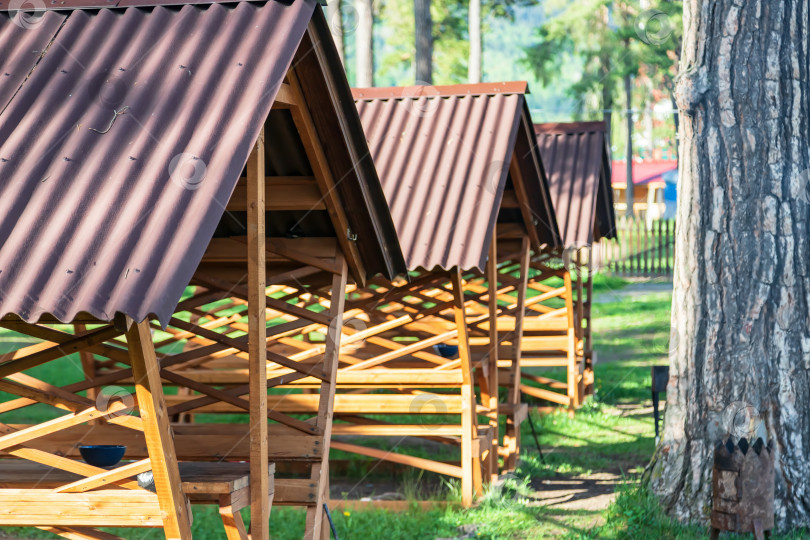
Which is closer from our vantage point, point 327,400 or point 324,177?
point 324,177

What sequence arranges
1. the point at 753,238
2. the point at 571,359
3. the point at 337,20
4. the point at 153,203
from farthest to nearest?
the point at 337,20 < the point at 571,359 < the point at 753,238 < the point at 153,203

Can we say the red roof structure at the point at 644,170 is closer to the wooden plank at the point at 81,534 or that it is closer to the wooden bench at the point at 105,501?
the wooden plank at the point at 81,534

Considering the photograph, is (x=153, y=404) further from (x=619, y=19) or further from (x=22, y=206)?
(x=619, y=19)

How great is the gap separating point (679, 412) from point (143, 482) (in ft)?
14.7

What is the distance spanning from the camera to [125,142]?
4285 millimetres

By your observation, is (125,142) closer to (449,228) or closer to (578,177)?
(449,228)

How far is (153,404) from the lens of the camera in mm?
4082

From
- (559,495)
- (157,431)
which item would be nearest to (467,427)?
(559,495)

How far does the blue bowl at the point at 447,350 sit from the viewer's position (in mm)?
9992

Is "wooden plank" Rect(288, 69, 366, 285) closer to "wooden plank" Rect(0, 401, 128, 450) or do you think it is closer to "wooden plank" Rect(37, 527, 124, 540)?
"wooden plank" Rect(0, 401, 128, 450)

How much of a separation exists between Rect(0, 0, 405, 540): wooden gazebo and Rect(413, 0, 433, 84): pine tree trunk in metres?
15.1

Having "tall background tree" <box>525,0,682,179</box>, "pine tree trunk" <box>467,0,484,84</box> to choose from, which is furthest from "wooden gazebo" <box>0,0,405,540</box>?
"tall background tree" <box>525,0,682,179</box>

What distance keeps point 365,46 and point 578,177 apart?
831 cm

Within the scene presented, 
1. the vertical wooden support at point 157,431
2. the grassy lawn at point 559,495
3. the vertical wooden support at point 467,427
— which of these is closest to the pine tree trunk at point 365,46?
the grassy lawn at point 559,495
